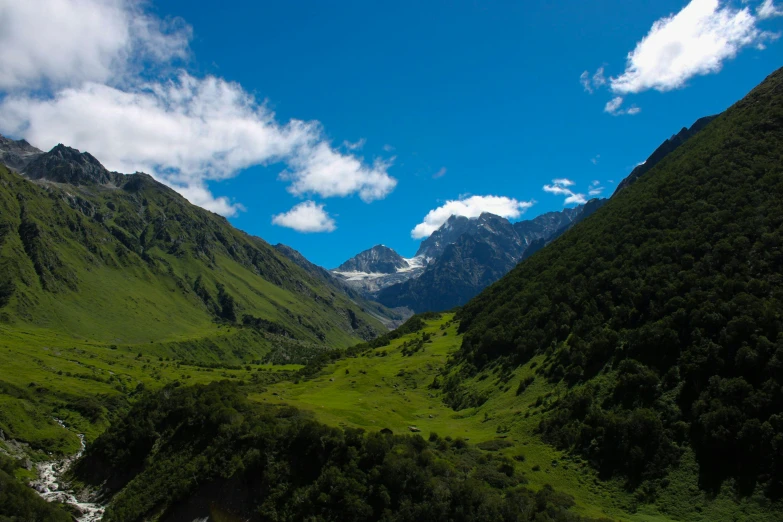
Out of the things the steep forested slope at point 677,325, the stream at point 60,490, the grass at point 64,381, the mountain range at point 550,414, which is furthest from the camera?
the grass at point 64,381

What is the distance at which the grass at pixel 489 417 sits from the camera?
1886 inches

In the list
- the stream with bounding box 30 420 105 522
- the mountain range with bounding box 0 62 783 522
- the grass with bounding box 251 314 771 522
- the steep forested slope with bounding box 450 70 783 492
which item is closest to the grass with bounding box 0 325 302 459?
the mountain range with bounding box 0 62 783 522

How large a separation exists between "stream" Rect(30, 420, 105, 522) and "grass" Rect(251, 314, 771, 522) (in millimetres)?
28487

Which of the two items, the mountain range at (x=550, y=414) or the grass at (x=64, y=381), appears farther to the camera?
the grass at (x=64, y=381)

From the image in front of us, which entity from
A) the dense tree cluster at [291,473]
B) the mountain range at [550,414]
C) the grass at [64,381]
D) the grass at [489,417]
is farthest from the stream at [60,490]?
the grass at [489,417]

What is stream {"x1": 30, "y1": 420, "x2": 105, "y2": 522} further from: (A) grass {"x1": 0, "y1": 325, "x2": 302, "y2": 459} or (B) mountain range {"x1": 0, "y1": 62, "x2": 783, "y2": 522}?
(A) grass {"x1": 0, "y1": 325, "x2": 302, "y2": 459}

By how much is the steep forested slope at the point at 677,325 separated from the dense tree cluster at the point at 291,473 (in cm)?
1664

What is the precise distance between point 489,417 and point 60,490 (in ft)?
227

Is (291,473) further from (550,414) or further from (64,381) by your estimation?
(64,381)

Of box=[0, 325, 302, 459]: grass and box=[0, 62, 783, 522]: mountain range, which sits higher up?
box=[0, 325, 302, 459]: grass

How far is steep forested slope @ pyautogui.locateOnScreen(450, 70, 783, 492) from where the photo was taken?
5181 centimetres

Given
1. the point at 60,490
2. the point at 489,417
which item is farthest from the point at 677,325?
the point at 60,490

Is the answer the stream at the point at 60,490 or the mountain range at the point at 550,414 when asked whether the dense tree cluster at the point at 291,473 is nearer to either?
the mountain range at the point at 550,414

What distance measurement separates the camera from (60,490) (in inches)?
2798
